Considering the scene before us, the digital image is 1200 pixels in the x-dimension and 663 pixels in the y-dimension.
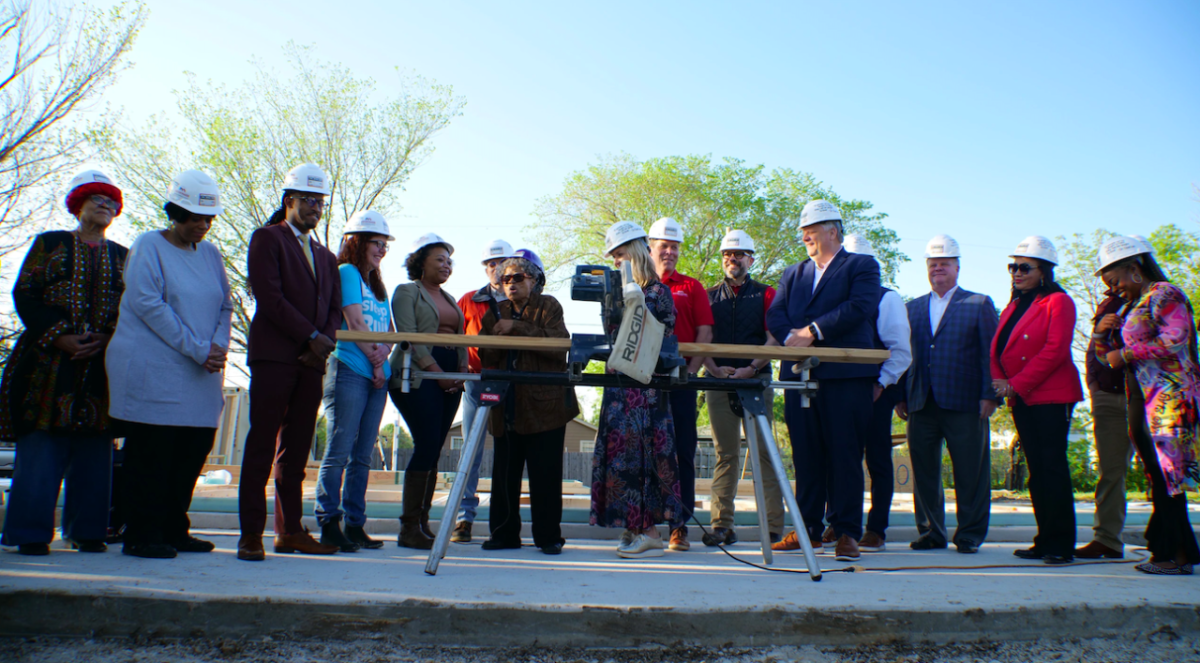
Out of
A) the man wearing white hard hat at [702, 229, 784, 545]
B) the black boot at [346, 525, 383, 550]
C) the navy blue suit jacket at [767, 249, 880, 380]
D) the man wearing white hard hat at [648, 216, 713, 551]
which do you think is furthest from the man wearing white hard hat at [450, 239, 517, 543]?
the navy blue suit jacket at [767, 249, 880, 380]

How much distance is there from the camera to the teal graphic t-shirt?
386 cm

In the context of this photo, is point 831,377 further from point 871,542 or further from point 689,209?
point 689,209

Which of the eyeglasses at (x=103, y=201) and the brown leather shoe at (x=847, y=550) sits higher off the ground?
the eyeglasses at (x=103, y=201)

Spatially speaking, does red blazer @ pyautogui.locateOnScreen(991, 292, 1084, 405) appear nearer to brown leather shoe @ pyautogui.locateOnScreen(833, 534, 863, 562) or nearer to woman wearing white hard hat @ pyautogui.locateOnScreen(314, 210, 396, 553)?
Answer: brown leather shoe @ pyautogui.locateOnScreen(833, 534, 863, 562)

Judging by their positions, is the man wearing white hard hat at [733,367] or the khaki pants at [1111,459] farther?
the man wearing white hard hat at [733,367]

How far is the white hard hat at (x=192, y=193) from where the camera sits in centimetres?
333

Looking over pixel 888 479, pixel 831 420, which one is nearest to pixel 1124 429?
pixel 888 479

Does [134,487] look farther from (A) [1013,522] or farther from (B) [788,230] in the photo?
(B) [788,230]

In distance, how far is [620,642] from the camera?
217 cm

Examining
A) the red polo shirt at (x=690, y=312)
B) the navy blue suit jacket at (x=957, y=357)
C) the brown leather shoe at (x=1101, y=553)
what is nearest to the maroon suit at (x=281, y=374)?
the red polo shirt at (x=690, y=312)

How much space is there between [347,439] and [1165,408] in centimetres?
396

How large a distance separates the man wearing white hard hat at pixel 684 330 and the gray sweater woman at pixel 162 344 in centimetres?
238

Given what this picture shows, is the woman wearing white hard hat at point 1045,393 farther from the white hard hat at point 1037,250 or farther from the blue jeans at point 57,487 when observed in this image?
the blue jeans at point 57,487

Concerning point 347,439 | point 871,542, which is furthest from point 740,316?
point 347,439
